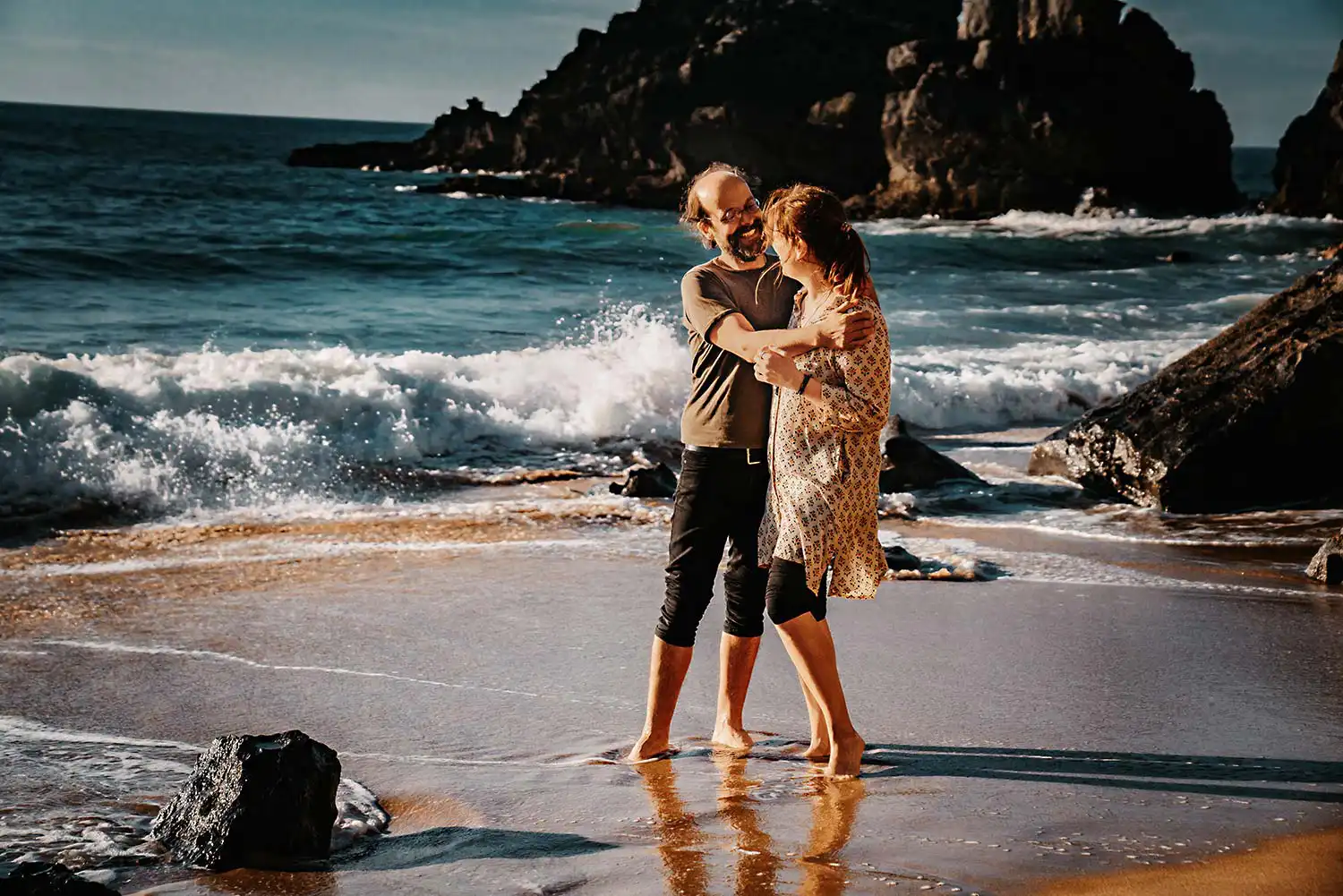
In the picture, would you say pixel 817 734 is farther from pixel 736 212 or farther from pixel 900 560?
pixel 900 560

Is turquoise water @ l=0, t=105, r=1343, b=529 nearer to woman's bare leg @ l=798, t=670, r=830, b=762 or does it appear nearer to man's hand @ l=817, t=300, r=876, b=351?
woman's bare leg @ l=798, t=670, r=830, b=762

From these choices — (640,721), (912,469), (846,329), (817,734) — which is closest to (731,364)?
(846,329)

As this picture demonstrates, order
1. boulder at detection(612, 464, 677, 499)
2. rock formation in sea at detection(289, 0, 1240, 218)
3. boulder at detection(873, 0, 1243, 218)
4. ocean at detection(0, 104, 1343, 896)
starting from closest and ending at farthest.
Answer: ocean at detection(0, 104, 1343, 896), boulder at detection(612, 464, 677, 499), boulder at detection(873, 0, 1243, 218), rock formation in sea at detection(289, 0, 1240, 218)

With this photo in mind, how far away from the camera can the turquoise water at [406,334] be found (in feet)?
29.6

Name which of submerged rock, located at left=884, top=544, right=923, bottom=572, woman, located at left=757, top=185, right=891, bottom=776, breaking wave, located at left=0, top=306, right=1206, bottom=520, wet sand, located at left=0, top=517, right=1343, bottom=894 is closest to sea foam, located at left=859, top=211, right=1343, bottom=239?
breaking wave, located at left=0, top=306, right=1206, bottom=520

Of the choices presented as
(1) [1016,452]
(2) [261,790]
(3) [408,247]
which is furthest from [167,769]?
(3) [408,247]

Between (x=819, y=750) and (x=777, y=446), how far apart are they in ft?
2.91

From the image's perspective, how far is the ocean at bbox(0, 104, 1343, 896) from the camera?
10.5 ft

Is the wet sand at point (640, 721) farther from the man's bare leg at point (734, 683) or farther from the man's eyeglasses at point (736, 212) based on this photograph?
the man's eyeglasses at point (736, 212)

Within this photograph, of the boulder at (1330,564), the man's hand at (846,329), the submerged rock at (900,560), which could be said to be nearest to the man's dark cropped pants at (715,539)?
the man's hand at (846,329)

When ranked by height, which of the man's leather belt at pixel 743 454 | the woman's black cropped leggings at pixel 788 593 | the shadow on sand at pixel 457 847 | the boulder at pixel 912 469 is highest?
the man's leather belt at pixel 743 454

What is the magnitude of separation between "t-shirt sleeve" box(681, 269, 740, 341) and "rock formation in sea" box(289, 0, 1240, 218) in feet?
166

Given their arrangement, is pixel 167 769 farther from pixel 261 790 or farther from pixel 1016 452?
pixel 1016 452

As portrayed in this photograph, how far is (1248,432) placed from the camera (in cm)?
784
